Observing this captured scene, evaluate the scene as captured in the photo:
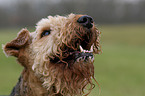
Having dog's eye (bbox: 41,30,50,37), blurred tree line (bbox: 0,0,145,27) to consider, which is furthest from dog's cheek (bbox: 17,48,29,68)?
blurred tree line (bbox: 0,0,145,27)

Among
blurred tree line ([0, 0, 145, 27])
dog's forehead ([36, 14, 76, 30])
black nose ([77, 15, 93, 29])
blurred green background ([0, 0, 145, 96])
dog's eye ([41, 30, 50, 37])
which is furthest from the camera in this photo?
blurred tree line ([0, 0, 145, 27])

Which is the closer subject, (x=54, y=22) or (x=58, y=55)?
(x=58, y=55)

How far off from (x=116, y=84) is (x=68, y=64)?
614 cm

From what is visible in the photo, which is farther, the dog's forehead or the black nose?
the dog's forehead

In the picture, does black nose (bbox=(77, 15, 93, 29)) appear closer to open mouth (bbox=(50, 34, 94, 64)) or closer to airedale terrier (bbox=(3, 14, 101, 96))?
airedale terrier (bbox=(3, 14, 101, 96))

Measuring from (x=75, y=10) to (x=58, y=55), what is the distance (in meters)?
38.4

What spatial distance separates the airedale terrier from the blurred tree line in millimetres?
34250

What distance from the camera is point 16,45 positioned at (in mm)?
2795

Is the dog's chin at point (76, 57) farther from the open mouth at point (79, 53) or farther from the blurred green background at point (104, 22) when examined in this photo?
the blurred green background at point (104, 22)

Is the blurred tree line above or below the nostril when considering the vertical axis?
above

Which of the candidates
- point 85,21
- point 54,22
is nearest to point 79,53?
point 85,21

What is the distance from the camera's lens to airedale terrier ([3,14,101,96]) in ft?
7.52

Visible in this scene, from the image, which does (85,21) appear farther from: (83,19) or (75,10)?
(75,10)

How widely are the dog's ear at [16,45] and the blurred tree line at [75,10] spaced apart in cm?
3415
